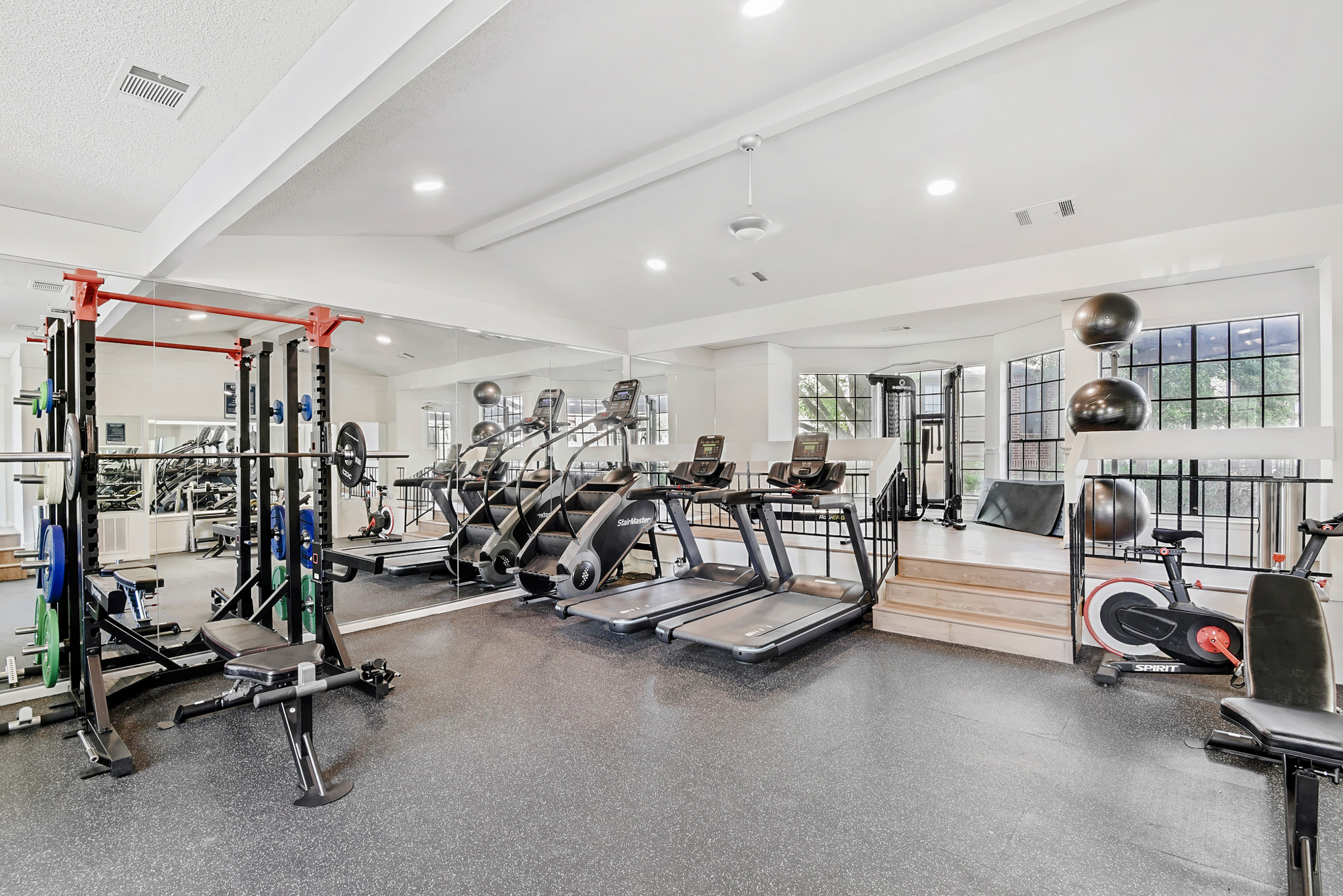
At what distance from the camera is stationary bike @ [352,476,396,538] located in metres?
5.75

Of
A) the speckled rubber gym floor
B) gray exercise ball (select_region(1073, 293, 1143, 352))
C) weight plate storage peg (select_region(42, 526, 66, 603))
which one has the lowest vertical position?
the speckled rubber gym floor

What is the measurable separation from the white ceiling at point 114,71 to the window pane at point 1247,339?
25.0 feet

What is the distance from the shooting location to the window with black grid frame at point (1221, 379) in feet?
19.3

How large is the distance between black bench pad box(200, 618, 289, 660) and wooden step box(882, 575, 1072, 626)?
423cm

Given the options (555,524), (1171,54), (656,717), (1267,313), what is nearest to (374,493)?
(555,524)

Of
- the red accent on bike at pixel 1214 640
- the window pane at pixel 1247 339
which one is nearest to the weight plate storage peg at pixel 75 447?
the red accent on bike at pixel 1214 640

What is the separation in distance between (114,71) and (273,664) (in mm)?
2561

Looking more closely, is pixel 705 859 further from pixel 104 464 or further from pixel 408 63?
pixel 104 464

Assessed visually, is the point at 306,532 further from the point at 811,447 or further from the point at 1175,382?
the point at 1175,382

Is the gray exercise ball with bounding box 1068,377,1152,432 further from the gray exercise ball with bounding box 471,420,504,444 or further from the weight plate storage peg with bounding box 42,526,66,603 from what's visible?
the weight plate storage peg with bounding box 42,526,66,603

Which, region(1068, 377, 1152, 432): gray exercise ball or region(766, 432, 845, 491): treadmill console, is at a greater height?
region(1068, 377, 1152, 432): gray exercise ball

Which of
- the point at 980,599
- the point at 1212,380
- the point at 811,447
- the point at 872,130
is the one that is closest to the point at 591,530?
the point at 811,447

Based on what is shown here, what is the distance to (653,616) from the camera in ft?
14.8

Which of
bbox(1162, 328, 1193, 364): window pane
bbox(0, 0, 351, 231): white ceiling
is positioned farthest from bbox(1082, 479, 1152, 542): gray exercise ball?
bbox(0, 0, 351, 231): white ceiling
